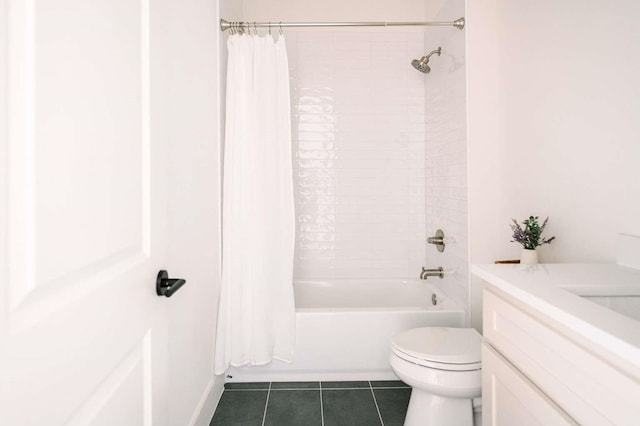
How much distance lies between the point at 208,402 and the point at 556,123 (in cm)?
211

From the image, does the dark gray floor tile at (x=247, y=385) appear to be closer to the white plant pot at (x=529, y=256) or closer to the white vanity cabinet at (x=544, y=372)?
the white vanity cabinet at (x=544, y=372)

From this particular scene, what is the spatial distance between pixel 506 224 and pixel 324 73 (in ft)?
5.75

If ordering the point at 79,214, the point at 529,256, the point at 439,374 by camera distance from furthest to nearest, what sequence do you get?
the point at 529,256, the point at 439,374, the point at 79,214

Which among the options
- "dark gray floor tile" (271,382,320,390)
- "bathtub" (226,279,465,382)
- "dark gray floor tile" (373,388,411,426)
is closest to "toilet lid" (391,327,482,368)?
"bathtub" (226,279,465,382)

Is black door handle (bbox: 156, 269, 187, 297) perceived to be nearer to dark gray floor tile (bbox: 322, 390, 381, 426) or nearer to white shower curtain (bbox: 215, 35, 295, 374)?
white shower curtain (bbox: 215, 35, 295, 374)

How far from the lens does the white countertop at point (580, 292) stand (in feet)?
2.35

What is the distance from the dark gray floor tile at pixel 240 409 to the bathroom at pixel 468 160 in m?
0.08

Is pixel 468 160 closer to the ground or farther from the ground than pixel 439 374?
farther from the ground

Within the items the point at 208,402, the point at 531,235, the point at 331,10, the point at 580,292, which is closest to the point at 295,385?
the point at 208,402

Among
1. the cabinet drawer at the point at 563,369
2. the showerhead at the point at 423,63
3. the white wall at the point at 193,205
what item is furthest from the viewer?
the showerhead at the point at 423,63

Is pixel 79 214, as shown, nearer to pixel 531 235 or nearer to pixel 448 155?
pixel 531 235

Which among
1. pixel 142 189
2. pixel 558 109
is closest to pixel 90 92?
pixel 142 189

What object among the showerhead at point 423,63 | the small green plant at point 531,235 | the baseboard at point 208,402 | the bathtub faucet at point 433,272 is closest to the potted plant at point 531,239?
the small green plant at point 531,235

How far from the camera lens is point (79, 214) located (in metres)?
0.66
